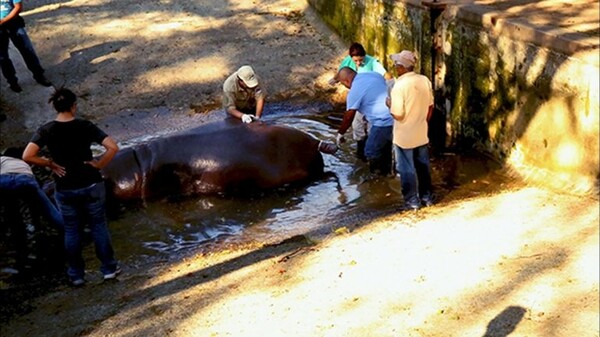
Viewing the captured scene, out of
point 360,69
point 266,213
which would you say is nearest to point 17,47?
point 360,69

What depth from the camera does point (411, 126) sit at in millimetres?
7176

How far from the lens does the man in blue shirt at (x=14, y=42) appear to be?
12.1m

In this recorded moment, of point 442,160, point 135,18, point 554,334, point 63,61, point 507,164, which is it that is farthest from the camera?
point 135,18

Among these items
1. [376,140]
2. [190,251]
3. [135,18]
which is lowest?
[190,251]

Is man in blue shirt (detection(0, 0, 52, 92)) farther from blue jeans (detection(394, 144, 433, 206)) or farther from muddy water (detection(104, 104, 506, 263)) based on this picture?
blue jeans (detection(394, 144, 433, 206))

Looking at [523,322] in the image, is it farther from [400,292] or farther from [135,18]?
[135,18]

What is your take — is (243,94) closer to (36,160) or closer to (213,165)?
(213,165)

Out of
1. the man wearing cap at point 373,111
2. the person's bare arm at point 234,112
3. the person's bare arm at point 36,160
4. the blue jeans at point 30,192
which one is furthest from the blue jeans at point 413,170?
the blue jeans at point 30,192

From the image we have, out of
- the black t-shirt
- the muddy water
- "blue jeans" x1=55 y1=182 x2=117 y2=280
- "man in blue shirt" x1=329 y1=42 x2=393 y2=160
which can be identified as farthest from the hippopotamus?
the black t-shirt

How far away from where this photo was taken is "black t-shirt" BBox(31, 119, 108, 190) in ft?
20.1

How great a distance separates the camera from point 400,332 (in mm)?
4793

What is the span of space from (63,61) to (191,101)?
2.87 meters

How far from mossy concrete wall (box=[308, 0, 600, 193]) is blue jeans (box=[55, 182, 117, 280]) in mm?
4070

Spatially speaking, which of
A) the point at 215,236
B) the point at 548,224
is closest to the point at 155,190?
the point at 215,236
